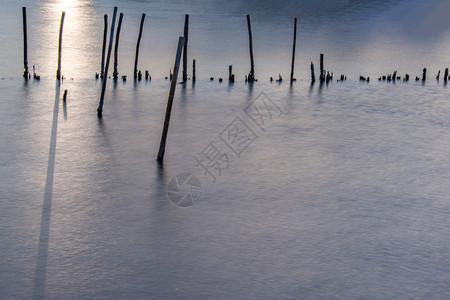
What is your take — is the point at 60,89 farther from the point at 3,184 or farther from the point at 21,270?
the point at 21,270

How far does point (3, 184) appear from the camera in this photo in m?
9.65

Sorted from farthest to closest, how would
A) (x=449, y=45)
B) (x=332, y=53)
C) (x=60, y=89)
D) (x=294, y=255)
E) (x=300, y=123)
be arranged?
(x=449, y=45) → (x=332, y=53) → (x=60, y=89) → (x=300, y=123) → (x=294, y=255)

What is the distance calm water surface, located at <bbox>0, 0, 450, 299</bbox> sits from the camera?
6.89 meters

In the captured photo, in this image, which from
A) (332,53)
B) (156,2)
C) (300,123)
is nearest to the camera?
(300,123)

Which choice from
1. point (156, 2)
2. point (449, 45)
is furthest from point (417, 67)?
point (156, 2)

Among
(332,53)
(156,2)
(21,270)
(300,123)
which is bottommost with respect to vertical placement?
(21,270)

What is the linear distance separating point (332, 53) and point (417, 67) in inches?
204

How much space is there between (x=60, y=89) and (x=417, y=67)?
17.8m

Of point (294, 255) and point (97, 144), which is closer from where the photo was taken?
point (294, 255)

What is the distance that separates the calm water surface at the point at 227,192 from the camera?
689 cm

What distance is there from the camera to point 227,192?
983cm

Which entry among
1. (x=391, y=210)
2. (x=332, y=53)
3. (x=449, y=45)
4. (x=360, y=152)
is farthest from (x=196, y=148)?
(x=449, y=45)

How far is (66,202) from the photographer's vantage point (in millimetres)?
9062

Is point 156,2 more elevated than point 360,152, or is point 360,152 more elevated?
point 156,2
